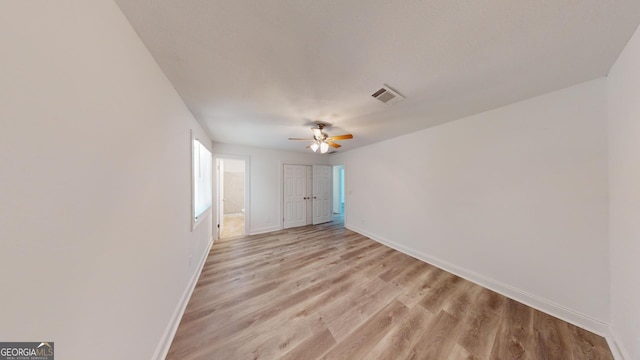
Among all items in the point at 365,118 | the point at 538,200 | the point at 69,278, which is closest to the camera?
the point at 69,278

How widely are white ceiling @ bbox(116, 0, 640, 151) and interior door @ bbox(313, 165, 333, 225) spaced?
337 cm

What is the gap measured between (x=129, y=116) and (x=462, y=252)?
3771mm

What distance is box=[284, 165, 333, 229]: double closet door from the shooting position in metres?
4.92

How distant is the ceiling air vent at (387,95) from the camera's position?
5.75ft

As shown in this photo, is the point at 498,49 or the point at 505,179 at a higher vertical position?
the point at 498,49

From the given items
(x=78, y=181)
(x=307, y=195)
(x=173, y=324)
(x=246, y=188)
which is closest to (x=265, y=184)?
(x=246, y=188)

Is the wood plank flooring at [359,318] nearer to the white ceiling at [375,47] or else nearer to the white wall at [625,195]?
the white wall at [625,195]

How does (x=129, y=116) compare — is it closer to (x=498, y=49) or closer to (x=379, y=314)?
(x=498, y=49)

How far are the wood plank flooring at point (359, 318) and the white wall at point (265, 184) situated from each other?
1.67 metres

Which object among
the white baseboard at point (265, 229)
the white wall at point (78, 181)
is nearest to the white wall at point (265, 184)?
the white baseboard at point (265, 229)

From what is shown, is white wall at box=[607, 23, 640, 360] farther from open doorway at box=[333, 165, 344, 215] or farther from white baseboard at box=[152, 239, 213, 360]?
open doorway at box=[333, 165, 344, 215]

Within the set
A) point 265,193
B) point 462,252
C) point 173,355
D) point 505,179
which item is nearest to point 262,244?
point 265,193


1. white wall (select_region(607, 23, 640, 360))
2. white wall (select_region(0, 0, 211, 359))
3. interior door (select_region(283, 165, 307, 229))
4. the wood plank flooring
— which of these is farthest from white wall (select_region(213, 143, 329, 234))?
white wall (select_region(607, 23, 640, 360))

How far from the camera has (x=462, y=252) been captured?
2.53 metres
